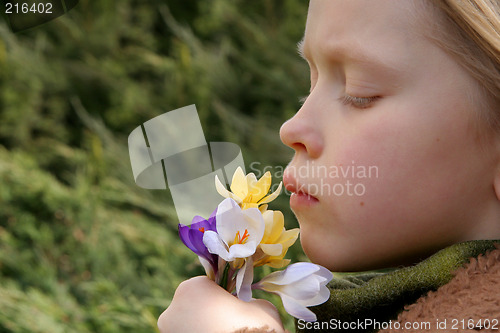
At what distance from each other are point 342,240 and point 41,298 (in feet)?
3.82

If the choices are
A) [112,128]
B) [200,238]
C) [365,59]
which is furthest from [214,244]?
[112,128]

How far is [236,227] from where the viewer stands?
2.45 ft

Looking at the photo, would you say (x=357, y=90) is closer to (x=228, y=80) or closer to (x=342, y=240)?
(x=342, y=240)

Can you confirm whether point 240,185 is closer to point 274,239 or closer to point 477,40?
point 274,239

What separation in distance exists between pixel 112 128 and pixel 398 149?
7.03ft

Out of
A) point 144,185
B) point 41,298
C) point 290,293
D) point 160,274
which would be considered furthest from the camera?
point 160,274

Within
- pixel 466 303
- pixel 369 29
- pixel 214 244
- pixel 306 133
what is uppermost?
pixel 369 29

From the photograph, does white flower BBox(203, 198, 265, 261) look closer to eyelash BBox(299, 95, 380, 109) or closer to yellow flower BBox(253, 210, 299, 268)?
yellow flower BBox(253, 210, 299, 268)

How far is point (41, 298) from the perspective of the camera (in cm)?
172

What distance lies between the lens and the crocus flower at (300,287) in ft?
2.43

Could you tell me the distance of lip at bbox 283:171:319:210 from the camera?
2.71ft

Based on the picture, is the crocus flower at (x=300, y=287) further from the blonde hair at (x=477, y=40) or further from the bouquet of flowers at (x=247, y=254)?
the blonde hair at (x=477, y=40)

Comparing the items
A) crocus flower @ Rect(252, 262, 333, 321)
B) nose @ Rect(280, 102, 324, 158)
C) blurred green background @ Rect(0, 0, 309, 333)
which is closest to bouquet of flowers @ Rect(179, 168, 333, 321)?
crocus flower @ Rect(252, 262, 333, 321)

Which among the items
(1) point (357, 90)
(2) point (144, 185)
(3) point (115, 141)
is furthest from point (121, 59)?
(1) point (357, 90)
